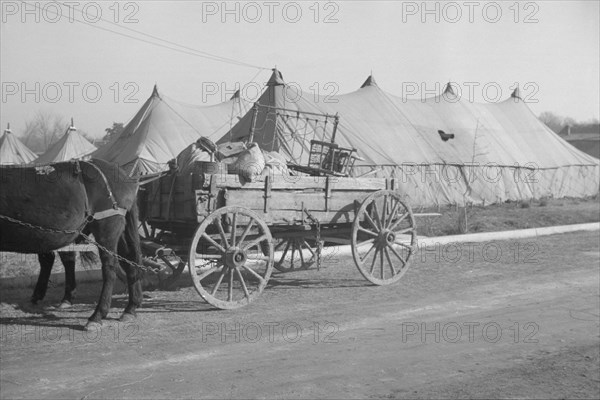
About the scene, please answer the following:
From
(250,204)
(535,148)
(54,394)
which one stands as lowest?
(54,394)

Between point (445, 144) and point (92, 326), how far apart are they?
21537mm

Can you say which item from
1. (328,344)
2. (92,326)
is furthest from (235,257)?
(328,344)

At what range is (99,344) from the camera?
6328 millimetres

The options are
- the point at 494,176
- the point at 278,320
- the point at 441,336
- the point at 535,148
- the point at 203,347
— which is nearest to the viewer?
the point at 203,347

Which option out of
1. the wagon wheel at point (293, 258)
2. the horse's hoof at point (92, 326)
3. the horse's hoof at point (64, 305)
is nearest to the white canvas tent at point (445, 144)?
the wagon wheel at point (293, 258)

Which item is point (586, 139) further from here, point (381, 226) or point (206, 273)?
point (206, 273)

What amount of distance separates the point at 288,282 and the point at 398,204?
6.34 feet

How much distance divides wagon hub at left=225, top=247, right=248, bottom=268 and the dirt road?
1.82ft

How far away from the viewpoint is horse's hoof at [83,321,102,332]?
6798mm

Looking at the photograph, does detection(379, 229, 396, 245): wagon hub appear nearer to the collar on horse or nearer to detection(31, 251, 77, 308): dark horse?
the collar on horse

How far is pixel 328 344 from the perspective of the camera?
21.1ft

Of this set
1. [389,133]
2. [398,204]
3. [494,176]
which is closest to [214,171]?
[398,204]

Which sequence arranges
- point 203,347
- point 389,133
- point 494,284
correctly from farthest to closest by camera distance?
point 389,133 < point 494,284 < point 203,347

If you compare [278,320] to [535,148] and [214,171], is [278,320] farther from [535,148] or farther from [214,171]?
[535,148]
